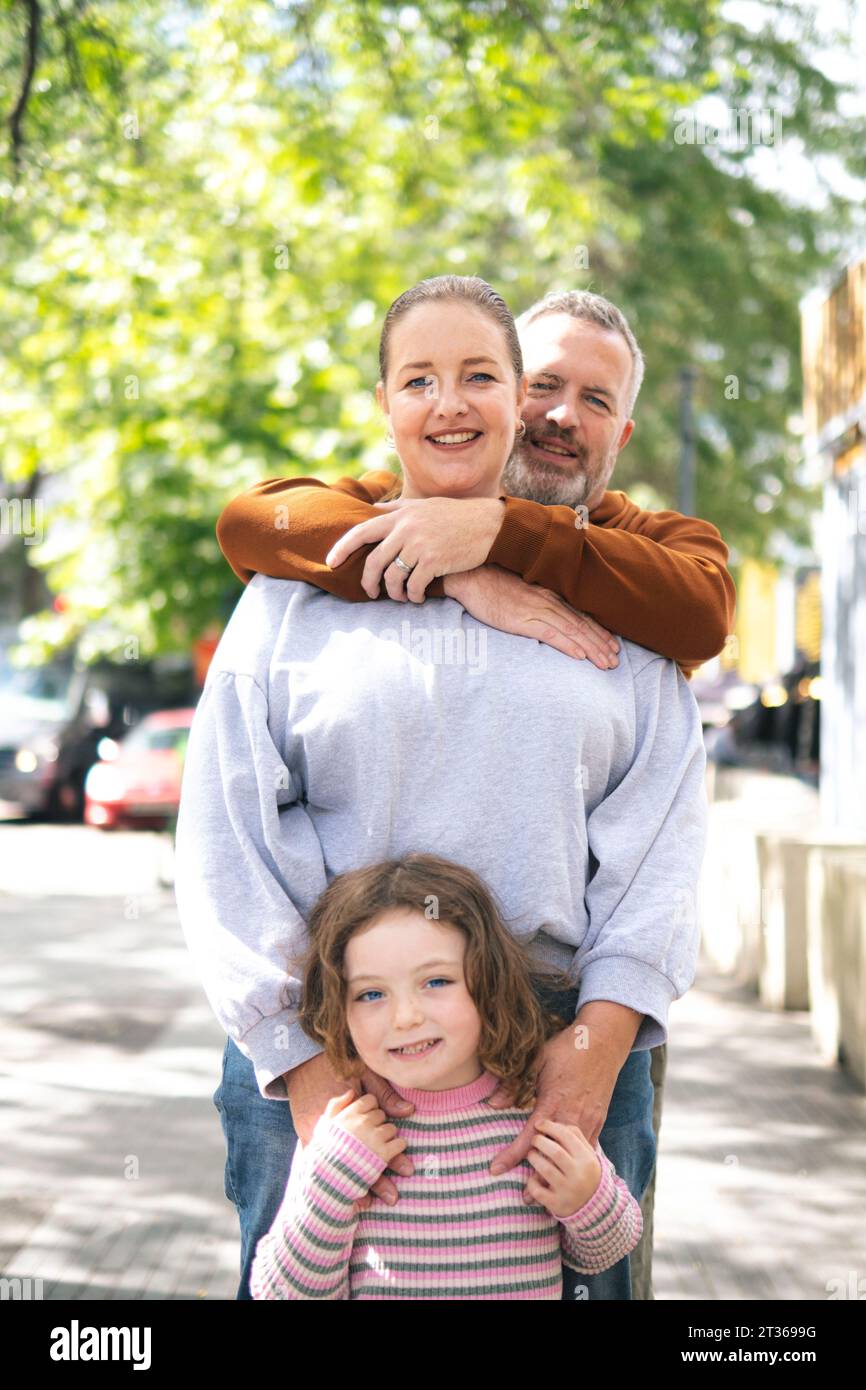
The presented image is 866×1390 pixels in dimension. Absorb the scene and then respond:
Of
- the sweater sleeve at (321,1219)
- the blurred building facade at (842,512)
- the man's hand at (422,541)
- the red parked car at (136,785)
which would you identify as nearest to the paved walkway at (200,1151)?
the sweater sleeve at (321,1219)

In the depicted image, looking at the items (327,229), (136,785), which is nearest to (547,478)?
(327,229)

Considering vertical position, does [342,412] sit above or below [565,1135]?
above

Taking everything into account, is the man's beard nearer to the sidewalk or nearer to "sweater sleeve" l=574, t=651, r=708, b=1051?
"sweater sleeve" l=574, t=651, r=708, b=1051

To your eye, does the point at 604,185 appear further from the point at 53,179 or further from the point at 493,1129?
the point at 493,1129

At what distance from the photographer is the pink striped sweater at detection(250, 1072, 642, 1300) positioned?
7.14 ft

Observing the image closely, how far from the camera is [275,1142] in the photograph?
2336 millimetres

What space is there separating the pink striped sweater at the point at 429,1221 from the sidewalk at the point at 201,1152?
2269mm

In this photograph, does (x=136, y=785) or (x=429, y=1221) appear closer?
(x=429, y=1221)

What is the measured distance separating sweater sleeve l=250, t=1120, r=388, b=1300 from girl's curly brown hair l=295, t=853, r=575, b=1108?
106 mm

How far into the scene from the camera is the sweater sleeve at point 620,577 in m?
2.40

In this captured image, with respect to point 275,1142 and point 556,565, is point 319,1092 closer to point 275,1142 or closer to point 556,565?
point 275,1142

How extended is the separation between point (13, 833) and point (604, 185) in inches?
401

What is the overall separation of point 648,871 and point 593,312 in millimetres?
927

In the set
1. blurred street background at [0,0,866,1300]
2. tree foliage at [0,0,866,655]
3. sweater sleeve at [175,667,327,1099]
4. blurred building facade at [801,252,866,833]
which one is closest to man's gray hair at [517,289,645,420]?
sweater sleeve at [175,667,327,1099]
